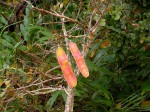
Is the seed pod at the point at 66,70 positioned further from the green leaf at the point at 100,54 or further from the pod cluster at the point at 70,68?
the green leaf at the point at 100,54

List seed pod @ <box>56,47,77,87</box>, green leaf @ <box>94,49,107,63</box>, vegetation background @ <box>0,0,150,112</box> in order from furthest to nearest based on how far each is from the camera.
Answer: green leaf @ <box>94,49,107,63</box> < vegetation background @ <box>0,0,150,112</box> < seed pod @ <box>56,47,77,87</box>

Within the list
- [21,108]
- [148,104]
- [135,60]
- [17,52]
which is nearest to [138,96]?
[148,104]

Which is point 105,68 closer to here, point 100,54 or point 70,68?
point 100,54

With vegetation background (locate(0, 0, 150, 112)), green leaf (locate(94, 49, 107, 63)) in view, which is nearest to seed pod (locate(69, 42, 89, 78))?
vegetation background (locate(0, 0, 150, 112))

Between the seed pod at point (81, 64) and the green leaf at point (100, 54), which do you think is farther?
the green leaf at point (100, 54)

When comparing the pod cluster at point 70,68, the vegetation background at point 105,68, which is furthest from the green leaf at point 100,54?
the pod cluster at point 70,68

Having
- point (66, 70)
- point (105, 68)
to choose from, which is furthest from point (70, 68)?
point (105, 68)

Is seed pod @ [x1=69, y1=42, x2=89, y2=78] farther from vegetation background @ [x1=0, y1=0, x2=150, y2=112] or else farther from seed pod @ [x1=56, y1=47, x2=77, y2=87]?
vegetation background @ [x1=0, y1=0, x2=150, y2=112]

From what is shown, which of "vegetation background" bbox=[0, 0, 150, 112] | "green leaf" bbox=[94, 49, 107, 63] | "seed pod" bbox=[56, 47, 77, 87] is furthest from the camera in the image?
"green leaf" bbox=[94, 49, 107, 63]

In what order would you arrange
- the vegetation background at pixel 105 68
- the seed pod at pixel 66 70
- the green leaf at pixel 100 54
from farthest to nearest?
1. the green leaf at pixel 100 54
2. the vegetation background at pixel 105 68
3. the seed pod at pixel 66 70

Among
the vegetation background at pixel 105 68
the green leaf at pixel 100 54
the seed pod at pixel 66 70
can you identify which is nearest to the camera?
the seed pod at pixel 66 70

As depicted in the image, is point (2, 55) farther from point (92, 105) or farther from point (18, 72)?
point (92, 105)

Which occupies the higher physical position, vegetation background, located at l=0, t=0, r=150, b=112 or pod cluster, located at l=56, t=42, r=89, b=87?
vegetation background, located at l=0, t=0, r=150, b=112
